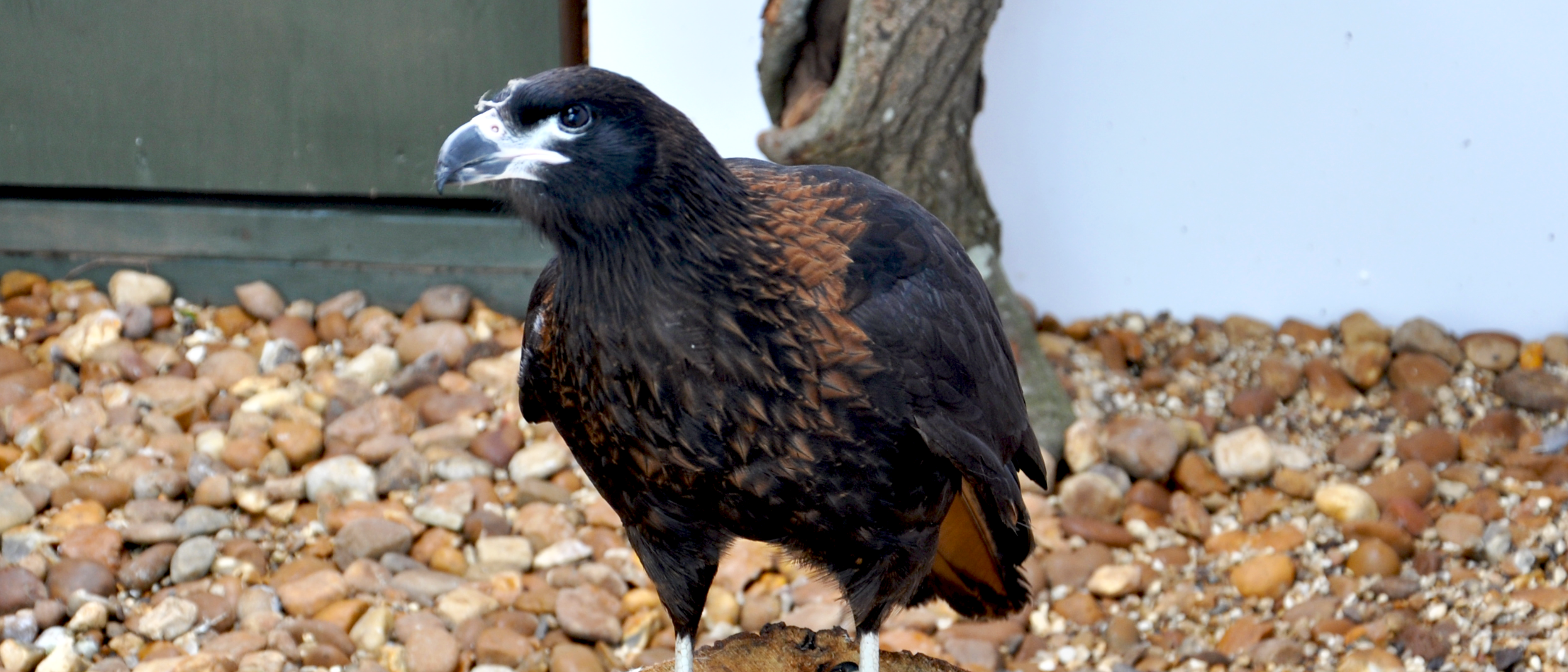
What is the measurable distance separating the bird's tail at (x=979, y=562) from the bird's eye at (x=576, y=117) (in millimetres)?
986

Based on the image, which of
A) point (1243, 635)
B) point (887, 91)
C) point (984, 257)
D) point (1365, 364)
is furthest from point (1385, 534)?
point (887, 91)

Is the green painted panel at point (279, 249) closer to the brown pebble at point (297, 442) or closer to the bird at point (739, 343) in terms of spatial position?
the brown pebble at point (297, 442)

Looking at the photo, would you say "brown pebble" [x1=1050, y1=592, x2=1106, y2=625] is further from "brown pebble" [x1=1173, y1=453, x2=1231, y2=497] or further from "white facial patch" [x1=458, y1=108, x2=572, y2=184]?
"white facial patch" [x1=458, y1=108, x2=572, y2=184]

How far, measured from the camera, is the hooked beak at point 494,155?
1.64 metres

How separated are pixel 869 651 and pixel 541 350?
0.77m

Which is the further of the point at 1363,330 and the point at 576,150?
the point at 1363,330

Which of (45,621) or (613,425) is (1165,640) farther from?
(45,621)

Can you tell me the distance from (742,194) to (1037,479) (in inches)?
37.2

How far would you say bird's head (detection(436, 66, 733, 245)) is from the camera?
1.63 m

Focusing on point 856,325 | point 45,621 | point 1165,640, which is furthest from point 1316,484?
point 45,621

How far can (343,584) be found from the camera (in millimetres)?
3412

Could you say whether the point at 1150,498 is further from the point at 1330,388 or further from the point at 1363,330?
the point at 1363,330

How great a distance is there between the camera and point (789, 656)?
8.15 ft

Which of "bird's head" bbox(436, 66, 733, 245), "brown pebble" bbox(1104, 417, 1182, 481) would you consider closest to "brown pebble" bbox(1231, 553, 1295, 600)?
"brown pebble" bbox(1104, 417, 1182, 481)
